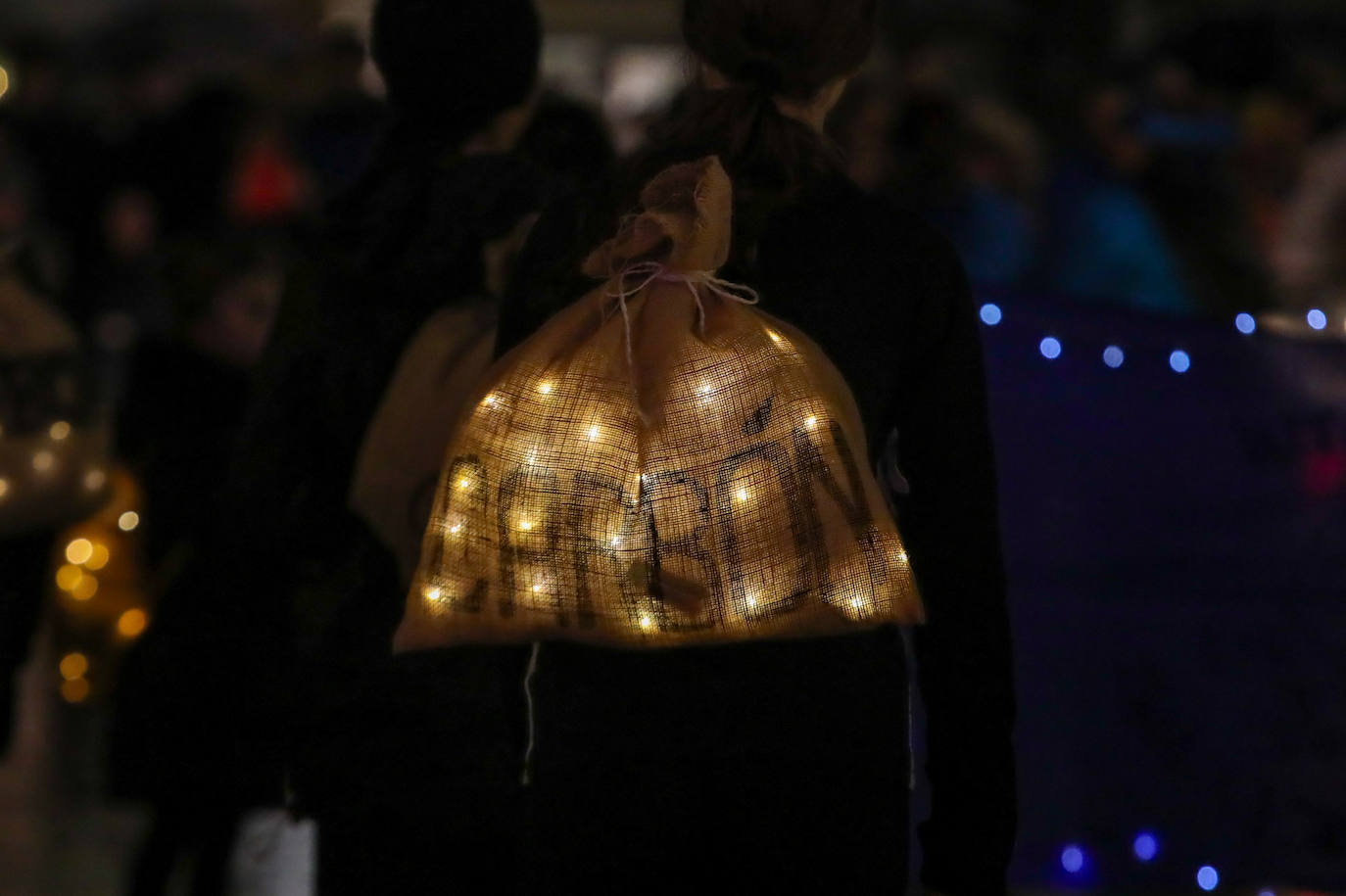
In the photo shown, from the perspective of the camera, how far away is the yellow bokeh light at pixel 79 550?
5617 millimetres

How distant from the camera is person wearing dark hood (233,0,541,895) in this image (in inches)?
136

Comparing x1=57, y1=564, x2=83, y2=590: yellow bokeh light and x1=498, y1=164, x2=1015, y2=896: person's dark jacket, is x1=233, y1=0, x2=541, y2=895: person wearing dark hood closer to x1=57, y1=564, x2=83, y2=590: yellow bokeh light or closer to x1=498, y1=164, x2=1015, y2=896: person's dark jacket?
x1=498, y1=164, x2=1015, y2=896: person's dark jacket

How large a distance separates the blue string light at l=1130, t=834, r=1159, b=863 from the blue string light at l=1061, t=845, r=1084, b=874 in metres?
0.10

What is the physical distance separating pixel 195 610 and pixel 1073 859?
73.2 inches

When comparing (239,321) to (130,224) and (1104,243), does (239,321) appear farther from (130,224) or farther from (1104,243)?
(130,224)

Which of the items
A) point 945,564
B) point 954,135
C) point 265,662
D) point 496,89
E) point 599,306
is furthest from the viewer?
point 954,135

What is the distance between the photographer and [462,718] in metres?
3.47

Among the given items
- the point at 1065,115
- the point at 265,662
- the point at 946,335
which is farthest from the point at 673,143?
the point at 1065,115

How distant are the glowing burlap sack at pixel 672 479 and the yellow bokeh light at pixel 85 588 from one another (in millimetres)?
3266

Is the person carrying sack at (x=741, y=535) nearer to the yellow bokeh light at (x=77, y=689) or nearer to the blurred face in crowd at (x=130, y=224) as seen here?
the yellow bokeh light at (x=77, y=689)

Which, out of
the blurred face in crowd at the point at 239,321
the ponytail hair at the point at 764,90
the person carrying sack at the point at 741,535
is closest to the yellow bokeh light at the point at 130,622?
the blurred face in crowd at the point at 239,321

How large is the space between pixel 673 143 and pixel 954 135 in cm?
483

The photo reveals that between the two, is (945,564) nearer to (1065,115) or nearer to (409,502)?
(409,502)

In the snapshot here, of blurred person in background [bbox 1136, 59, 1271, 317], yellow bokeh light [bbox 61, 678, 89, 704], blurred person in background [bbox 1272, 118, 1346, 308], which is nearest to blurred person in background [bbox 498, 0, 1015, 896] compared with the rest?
yellow bokeh light [bbox 61, 678, 89, 704]
